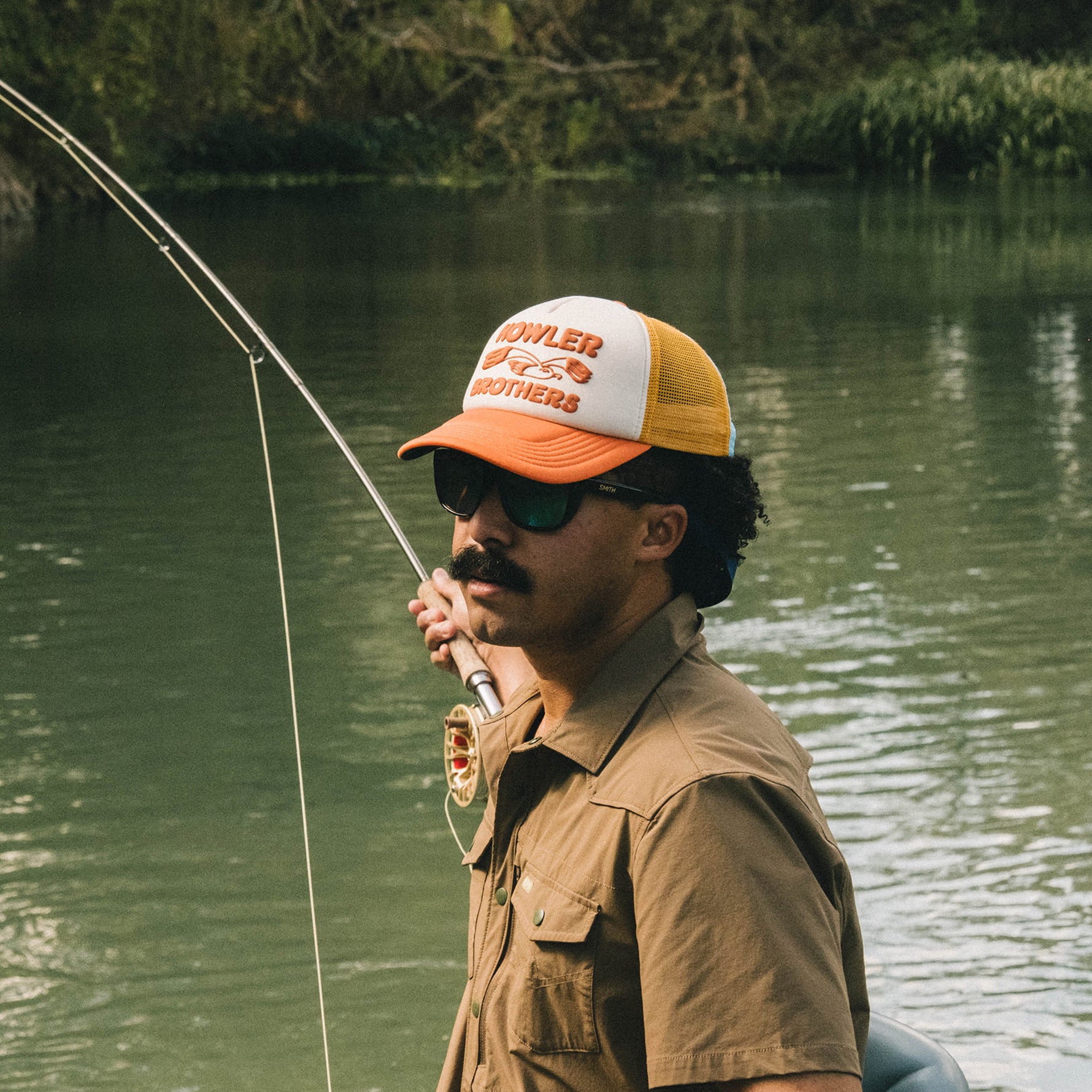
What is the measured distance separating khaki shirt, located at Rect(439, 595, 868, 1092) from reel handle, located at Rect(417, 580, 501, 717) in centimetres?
44

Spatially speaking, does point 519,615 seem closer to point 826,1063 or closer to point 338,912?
point 826,1063

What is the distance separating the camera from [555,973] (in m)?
1.44

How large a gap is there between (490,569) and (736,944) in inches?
17.2

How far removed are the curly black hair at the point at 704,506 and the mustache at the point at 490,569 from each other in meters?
0.14

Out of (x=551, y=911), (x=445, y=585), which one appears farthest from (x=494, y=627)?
(x=445, y=585)

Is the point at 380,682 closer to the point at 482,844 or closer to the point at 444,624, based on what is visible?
the point at 444,624

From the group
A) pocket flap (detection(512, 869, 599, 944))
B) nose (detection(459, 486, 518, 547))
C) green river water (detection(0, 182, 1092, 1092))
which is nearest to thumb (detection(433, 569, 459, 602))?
nose (detection(459, 486, 518, 547))

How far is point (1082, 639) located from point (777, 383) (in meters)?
5.04

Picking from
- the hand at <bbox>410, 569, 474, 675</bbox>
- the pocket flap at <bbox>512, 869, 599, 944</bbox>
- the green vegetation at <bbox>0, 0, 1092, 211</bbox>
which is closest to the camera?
the pocket flap at <bbox>512, 869, 599, 944</bbox>

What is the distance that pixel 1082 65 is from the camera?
32812mm

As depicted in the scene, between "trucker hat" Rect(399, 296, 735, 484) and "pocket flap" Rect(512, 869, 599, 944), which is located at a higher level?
"trucker hat" Rect(399, 296, 735, 484)

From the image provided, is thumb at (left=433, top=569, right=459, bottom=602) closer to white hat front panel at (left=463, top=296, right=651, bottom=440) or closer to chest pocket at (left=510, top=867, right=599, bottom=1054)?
white hat front panel at (left=463, top=296, right=651, bottom=440)

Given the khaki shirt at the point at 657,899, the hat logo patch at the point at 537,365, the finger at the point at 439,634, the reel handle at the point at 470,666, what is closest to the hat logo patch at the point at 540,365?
the hat logo patch at the point at 537,365

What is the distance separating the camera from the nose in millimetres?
1588
